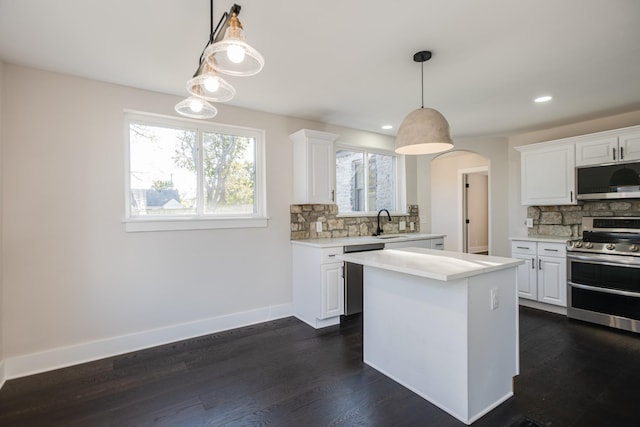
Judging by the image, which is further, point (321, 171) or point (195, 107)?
point (321, 171)

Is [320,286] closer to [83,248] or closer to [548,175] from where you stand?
[83,248]

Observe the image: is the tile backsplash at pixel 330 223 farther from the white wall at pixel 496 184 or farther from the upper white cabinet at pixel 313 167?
the white wall at pixel 496 184

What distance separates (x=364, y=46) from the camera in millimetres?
2287

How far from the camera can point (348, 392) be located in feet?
7.36

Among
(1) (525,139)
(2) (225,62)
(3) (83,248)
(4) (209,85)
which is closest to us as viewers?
(2) (225,62)

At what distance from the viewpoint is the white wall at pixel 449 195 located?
736 centimetres

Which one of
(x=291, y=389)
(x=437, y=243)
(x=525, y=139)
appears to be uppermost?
(x=525, y=139)

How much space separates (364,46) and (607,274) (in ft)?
11.7

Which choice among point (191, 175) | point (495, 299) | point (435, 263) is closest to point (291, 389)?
point (435, 263)

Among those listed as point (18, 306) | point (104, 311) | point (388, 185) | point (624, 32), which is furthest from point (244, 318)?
point (624, 32)

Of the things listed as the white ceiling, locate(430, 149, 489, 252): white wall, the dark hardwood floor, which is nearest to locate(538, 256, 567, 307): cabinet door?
the dark hardwood floor

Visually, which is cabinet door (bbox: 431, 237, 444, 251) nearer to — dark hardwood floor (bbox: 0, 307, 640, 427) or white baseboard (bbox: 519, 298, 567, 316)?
white baseboard (bbox: 519, 298, 567, 316)

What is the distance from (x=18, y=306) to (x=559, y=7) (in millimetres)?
4408

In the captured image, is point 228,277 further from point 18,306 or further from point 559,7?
point 559,7
